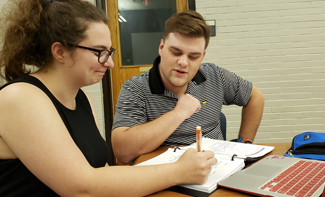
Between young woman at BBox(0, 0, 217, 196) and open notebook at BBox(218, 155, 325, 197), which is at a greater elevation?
young woman at BBox(0, 0, 217, 196)

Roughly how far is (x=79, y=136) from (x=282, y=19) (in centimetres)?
279

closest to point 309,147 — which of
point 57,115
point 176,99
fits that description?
point 176,99

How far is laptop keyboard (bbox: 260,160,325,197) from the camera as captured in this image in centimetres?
70

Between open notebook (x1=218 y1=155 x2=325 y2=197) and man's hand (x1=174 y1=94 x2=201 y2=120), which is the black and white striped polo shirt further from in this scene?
open notebook (x1=218 y1=155 x2=325 y2=197)

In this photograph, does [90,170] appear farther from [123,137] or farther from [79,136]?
[123,137]

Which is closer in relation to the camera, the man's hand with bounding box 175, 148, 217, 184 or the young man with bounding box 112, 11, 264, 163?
the man's hand with bounding box 175, 148, 217, 184

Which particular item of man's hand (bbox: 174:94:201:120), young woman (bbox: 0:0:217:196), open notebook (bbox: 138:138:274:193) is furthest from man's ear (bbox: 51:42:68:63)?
man's hand (bbox: 174:94:201:120)

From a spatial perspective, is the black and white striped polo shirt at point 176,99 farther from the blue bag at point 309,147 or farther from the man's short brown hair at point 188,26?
the blue bag at point 309,147

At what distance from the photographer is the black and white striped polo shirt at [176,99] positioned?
134 centimetres

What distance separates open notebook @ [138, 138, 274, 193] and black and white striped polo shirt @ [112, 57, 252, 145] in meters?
0.20

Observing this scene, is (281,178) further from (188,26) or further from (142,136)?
(188,26)

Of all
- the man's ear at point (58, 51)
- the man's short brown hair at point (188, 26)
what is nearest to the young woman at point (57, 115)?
the man's ear at point (58, 51)

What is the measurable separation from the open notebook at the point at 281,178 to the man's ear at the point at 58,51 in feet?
2.11

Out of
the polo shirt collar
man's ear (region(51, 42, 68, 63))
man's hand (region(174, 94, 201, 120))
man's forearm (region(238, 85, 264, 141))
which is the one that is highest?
man's ear (region(51, 42, 68, 63))
